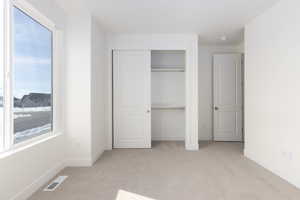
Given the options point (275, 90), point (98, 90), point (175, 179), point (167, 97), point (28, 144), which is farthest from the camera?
point (167, 97)

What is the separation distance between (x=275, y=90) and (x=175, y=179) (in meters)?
2.08

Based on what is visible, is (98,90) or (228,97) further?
(228,97)

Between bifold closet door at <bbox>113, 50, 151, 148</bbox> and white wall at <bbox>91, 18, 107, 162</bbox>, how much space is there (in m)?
0.34

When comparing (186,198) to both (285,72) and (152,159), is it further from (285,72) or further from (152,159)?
(285,72)

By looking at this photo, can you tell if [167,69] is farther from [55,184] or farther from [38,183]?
[38,183]

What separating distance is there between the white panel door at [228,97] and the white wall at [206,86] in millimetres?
165

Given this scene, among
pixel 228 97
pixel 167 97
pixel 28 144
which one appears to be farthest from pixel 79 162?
pixel 228 97

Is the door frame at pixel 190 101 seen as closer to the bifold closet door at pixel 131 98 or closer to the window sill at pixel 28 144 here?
the bifold closet door at pixel 131 98

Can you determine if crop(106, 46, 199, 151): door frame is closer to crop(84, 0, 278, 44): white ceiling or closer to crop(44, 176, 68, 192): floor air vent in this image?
crop(84, 0, 278, 44): white ceiling

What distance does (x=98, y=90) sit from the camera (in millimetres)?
3721

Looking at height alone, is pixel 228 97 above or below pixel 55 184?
above

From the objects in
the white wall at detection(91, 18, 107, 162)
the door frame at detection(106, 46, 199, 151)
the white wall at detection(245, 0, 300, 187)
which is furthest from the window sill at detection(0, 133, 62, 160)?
the white wall at detection(245, 0, 300, 187)

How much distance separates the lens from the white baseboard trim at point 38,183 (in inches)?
82.5

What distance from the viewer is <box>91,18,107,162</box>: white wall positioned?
11.1 feet
